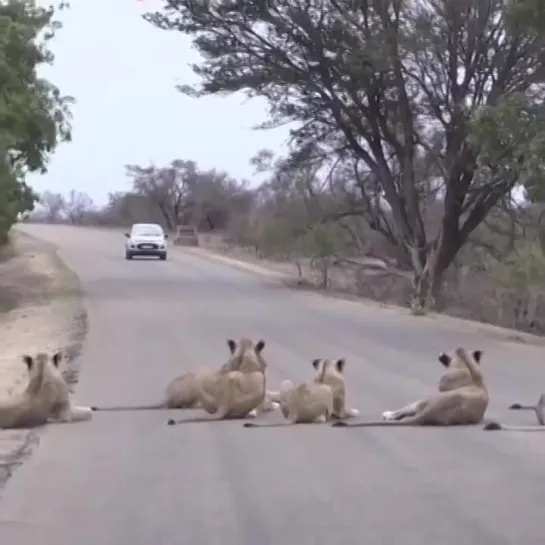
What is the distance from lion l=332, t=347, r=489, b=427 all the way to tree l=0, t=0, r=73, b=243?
2030cm

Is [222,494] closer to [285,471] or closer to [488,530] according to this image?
[285,471]

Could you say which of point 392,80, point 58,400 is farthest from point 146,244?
point 58,400

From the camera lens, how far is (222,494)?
29.7 ft

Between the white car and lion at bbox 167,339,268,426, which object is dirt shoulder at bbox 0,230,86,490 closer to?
lion at bbox 167,339,268,426

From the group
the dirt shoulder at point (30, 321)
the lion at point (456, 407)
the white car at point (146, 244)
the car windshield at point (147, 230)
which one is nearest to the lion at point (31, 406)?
the dirt shoulder at point (30, 321)

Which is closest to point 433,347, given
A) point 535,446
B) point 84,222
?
point 535,446

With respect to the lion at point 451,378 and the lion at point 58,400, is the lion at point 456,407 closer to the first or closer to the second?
the lion at point 451,378

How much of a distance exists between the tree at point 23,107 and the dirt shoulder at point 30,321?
255 centimetres

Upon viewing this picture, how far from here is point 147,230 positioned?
63.0 m

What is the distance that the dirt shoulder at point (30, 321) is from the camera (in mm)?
11625

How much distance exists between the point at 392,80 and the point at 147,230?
27.8 meters

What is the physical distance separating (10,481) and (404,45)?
2651 cm

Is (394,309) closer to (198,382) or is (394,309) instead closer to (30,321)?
(30,321)

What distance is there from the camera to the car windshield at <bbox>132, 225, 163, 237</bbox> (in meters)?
62.3
